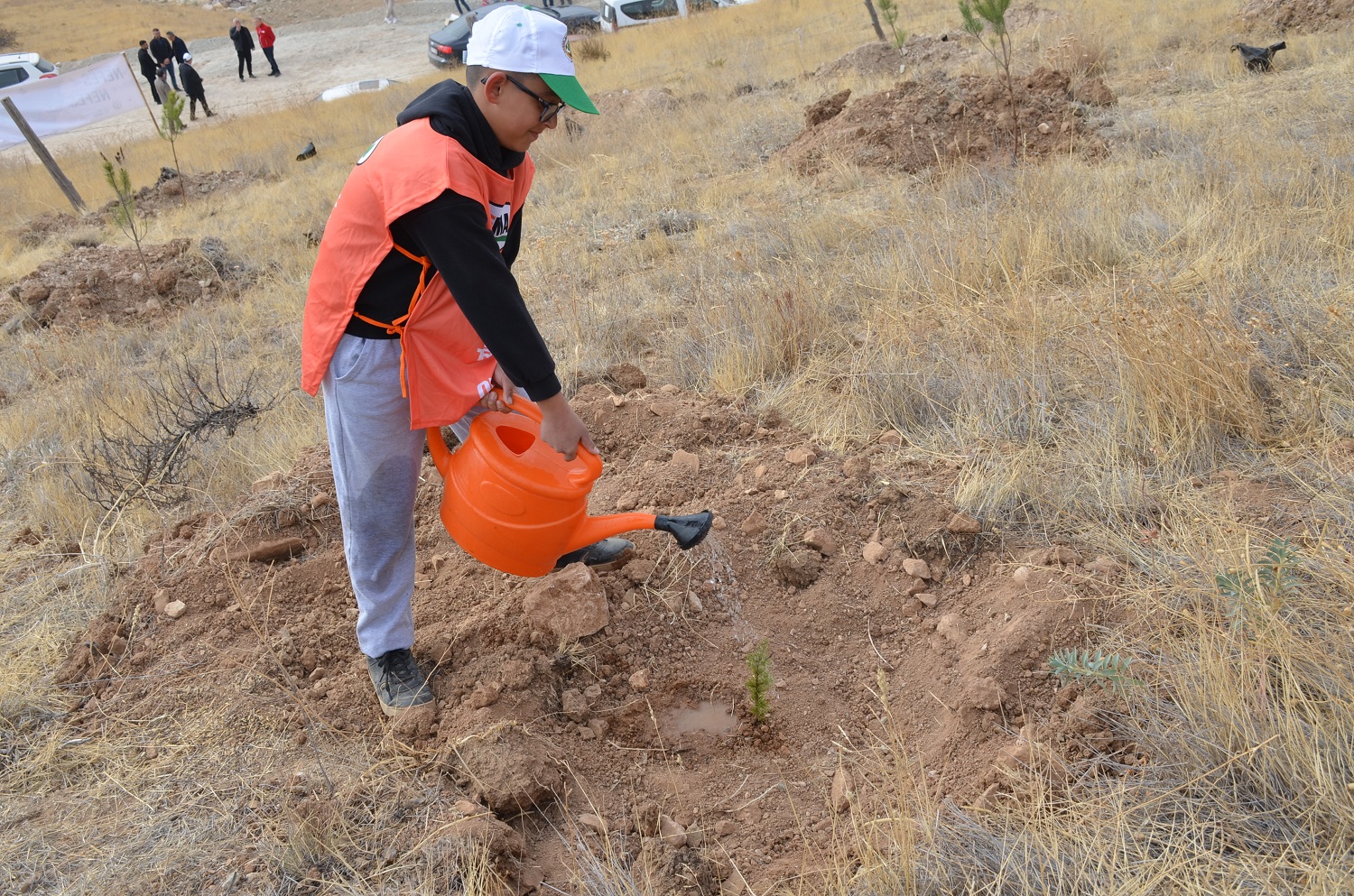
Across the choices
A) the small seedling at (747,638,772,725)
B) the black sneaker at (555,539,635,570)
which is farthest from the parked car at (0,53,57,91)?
the small seedling at (747,638,772,725)

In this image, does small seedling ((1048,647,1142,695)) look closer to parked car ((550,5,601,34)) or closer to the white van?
the white van

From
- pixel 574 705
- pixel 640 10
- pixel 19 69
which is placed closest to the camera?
pixel 574 705

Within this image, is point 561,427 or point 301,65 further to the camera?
point 301,65

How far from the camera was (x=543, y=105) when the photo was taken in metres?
1.92

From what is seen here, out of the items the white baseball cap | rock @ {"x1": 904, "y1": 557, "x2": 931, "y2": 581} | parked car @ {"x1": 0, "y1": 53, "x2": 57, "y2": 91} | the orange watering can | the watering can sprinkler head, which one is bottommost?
rock @ {"x1": 904, "y1": 557, "x2": 931, "y2": 581}

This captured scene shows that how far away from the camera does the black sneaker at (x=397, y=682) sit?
234cm

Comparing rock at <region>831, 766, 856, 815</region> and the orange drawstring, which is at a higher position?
the orange drawstring

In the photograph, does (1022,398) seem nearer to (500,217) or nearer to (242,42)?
(500,217)

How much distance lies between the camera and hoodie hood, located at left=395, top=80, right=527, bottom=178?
187 centimetres

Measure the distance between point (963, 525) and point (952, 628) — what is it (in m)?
0.35

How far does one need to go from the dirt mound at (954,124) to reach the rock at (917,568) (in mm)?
4129

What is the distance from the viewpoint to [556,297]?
16.2 feet

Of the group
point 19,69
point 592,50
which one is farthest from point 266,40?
point 592,50

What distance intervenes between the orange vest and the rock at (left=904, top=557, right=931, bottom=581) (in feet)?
4.20
